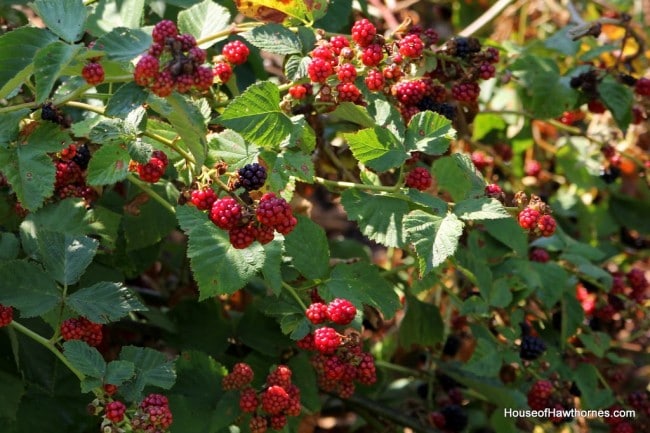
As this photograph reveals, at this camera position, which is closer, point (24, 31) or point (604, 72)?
point (24, 31)

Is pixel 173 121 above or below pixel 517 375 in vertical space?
above

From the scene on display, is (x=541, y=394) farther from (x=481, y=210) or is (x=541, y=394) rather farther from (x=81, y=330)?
(x=81, y=330)

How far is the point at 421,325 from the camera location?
2232 millimetres

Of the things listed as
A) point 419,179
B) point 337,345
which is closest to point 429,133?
point 419,179

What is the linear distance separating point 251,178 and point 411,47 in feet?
1.41

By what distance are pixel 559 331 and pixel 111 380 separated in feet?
4.13

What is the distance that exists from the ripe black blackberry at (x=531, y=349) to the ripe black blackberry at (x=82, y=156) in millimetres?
1069

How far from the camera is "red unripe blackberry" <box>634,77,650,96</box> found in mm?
2262

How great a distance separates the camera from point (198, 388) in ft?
5.85

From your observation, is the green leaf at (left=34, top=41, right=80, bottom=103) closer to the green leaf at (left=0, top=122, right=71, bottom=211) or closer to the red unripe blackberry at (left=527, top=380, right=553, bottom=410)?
the green leaf at (left=0, top=122, right=71, bottom=211)

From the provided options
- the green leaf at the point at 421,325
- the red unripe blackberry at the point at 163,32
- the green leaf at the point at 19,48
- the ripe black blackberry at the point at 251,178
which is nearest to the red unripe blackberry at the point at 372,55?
the ripe black blackberry at the point at 251,178

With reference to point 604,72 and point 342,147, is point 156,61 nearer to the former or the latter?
point 342,147

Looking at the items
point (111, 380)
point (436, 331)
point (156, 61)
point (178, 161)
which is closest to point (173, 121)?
point (156, 61)

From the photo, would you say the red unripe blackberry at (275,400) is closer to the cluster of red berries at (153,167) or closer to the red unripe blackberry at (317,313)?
the red unripe blackberry at (317,313)
